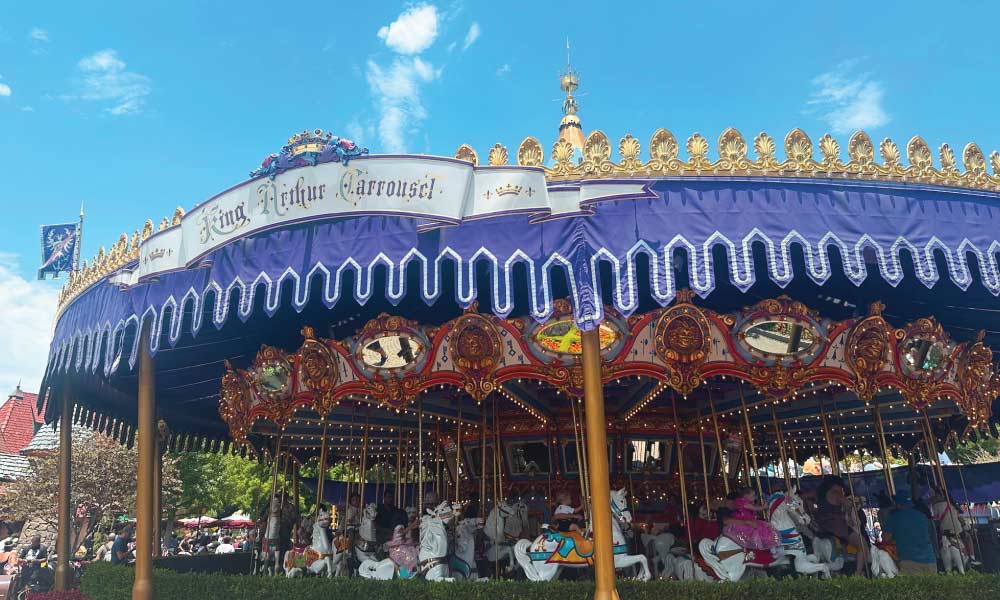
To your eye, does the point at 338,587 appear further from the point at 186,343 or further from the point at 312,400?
the point at 186,343

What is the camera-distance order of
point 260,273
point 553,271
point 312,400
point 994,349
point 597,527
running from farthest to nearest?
point 994,349
point 312,400
point 553,271
point 260,273
point 597,527

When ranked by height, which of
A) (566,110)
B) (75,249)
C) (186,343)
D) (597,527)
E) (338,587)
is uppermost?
(566,110)

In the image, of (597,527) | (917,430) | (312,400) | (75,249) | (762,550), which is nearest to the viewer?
(597,527)

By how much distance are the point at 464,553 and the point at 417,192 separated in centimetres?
603

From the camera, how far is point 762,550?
9898mm

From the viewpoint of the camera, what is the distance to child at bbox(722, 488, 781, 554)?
9.95m

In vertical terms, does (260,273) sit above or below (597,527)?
above

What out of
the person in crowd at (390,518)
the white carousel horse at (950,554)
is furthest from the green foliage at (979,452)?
the person in crowd at (390,518)

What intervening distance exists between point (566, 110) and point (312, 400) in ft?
32.5

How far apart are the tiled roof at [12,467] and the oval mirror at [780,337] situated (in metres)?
29.4

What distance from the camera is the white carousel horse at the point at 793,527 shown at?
9867 mm

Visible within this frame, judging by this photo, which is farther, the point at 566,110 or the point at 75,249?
the point at 566,110


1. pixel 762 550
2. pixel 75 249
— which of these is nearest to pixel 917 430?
pixel 762 550

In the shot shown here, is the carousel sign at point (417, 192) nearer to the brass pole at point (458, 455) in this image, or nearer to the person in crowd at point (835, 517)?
the brass pole at point (458, 455)
